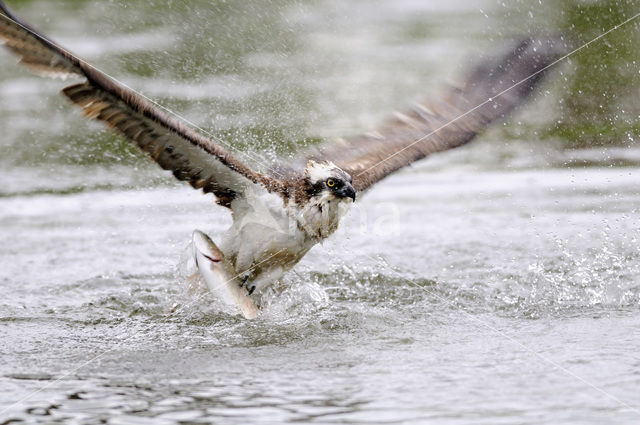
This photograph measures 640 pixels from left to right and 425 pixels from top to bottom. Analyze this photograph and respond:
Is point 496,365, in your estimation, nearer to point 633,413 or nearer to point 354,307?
point 633,413

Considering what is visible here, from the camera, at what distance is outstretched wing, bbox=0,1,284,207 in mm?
5879

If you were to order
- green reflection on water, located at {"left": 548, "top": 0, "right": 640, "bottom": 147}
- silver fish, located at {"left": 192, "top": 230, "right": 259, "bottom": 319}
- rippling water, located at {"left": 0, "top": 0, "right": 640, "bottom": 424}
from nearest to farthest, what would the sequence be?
rippling water, located at {"left": 0, "top": 0, "right": 640, "bottom": 424}, silver fish, located at {"left": 192, "top": 230, "right": 259, "bottom": 319}, green reflection on water, located at {"left": 548, "top": 0, "right": 640, "bottom": 147}

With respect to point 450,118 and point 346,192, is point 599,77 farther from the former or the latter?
point 346,192

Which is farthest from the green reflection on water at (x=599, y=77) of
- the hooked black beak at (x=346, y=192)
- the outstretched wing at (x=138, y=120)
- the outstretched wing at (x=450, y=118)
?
the outstretched wing at (x=138, y=120)

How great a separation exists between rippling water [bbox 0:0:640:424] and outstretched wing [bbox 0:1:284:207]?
852mm

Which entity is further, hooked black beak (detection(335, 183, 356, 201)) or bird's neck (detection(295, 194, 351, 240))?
bird's neck (detection(295, 194, 351, 240))

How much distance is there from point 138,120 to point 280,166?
2156 mm

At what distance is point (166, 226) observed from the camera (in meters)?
9.41

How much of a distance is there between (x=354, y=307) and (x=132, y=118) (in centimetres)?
205

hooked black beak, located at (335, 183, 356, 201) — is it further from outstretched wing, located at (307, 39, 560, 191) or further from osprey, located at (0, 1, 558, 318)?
outstretched wing, located at (307, 39, 560, 191)

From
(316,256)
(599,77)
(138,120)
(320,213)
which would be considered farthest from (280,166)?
(599,77)

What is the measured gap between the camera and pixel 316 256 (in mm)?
8820

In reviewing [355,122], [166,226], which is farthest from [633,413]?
[355,122]

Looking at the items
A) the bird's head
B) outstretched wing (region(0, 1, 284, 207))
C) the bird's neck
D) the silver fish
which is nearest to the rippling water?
the silver fish
